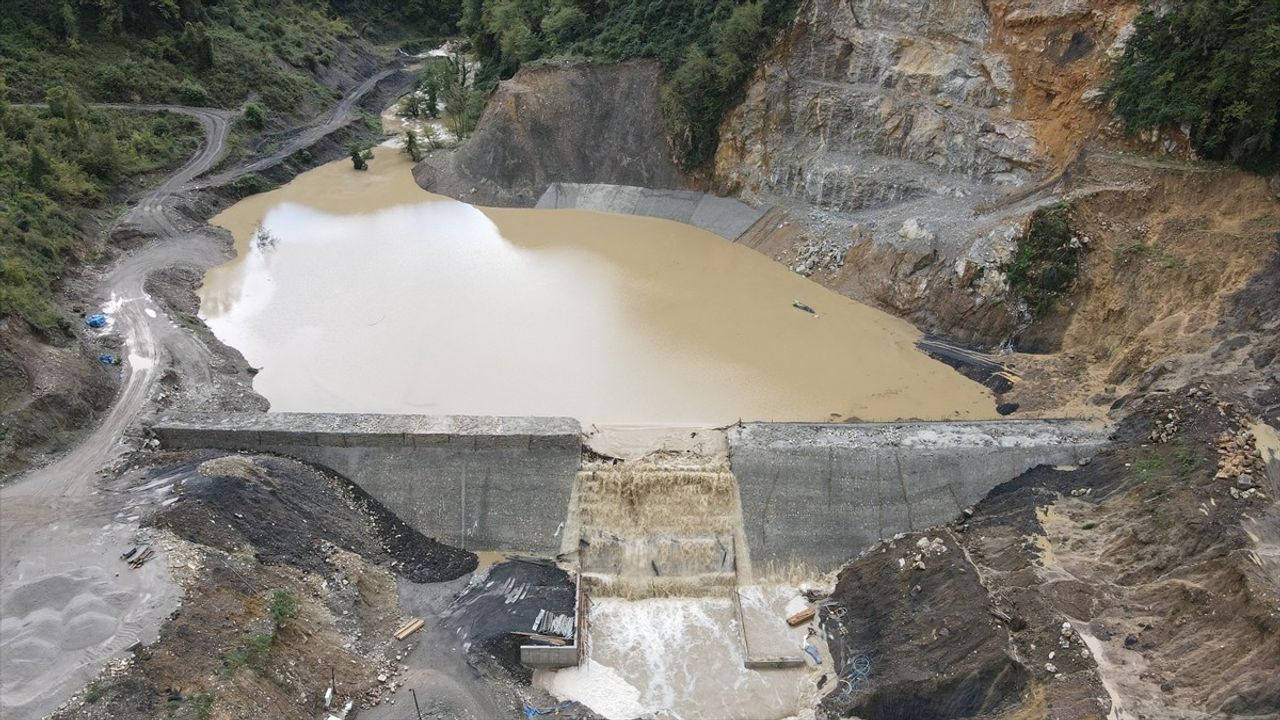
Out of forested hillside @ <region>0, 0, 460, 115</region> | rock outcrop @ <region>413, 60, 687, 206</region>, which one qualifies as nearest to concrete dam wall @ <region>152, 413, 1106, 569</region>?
rock outcrop @ <region>413, 60, 687, 206</region>

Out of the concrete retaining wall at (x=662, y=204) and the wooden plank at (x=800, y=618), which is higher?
the concrete retaining wall at (x=662, y=204)

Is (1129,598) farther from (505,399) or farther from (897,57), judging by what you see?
(897,57)

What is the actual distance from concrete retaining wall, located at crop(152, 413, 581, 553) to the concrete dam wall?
0.02 m

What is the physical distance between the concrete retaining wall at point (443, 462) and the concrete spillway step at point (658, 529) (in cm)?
88

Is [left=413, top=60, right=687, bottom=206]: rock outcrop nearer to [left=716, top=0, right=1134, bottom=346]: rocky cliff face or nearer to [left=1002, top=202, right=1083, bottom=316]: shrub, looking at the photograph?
[left=716, top=0, right=1134, bottom=346]: rocky cliff face

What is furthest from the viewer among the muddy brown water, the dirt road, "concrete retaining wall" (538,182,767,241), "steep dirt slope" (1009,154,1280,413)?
"concrete retaining wall" (538,182,767,241)

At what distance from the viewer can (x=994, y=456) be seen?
17375 millimetres

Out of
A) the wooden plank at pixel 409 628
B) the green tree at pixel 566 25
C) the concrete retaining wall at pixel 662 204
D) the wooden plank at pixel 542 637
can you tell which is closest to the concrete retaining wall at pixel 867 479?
the wooden plank at pixel 542 637

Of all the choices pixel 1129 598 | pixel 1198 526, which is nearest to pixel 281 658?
pixel 1129 598

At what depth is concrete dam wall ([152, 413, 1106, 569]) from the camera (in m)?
17.2

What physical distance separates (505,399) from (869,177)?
15.8m

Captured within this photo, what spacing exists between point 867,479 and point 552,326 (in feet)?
36.0

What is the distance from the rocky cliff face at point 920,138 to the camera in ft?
75.5

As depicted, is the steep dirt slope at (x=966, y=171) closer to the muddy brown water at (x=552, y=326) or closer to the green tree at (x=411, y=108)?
the muddy brown water at (x=552, y=326)
